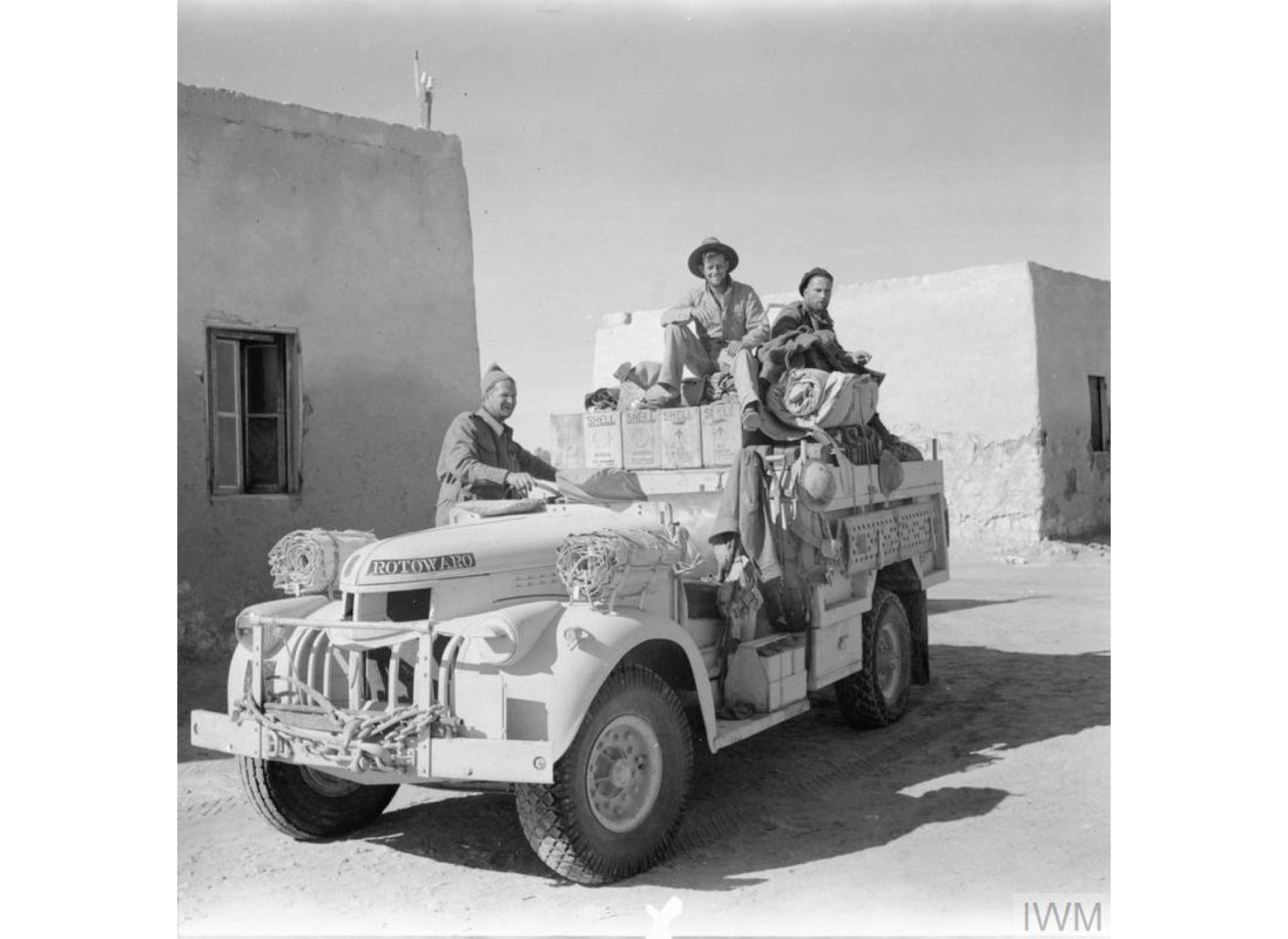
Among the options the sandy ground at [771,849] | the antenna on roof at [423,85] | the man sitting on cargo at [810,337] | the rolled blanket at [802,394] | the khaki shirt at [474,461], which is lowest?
the sandy ground at [771,849]

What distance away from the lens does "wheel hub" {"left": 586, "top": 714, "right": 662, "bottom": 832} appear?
179 inches

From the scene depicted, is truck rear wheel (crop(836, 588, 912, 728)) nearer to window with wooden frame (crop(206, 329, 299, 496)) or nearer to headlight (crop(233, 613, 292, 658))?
headlight (crop(233, 613, 292, 658))

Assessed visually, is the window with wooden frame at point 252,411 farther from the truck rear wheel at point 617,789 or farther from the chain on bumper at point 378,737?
the truck rear wheel at point 617,789

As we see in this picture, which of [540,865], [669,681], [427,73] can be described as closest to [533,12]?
[427,73]

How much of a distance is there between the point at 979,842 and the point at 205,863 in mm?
3235

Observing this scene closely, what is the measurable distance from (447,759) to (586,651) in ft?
2.06

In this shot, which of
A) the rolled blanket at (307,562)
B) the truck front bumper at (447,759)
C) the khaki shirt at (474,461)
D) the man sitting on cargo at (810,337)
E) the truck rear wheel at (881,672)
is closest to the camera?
the truck front bumper at (447,759)

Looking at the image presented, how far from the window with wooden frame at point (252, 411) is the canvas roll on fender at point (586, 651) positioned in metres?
4.29

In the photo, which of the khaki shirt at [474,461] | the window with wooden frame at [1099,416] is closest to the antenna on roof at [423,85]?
the khaki shirt at [474,461]

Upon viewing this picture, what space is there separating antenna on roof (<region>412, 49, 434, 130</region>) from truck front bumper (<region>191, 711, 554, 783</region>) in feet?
11.8

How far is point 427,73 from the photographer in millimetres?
6445

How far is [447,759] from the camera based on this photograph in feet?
13.8

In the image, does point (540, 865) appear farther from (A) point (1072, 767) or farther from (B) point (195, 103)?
(B) point (195, 103)

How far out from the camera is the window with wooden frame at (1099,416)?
36.8 feet
